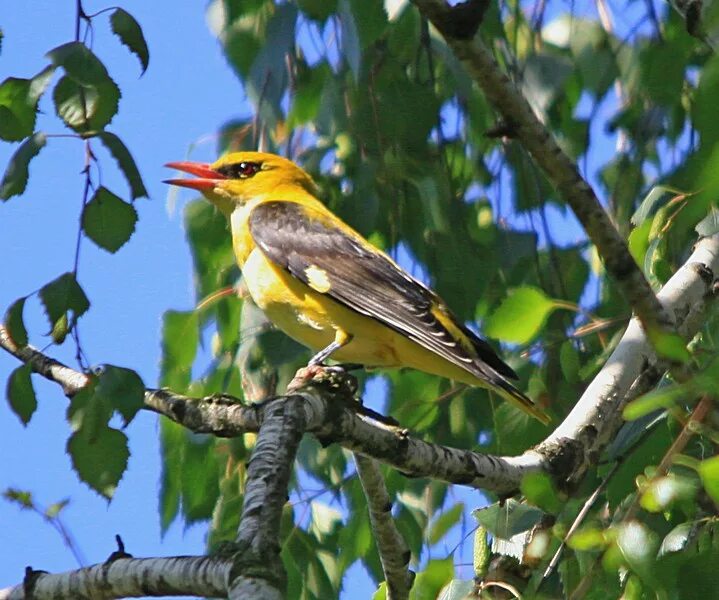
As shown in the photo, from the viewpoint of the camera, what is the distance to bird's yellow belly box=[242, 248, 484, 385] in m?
4.41

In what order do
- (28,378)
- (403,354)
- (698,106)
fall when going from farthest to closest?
(403,354) → (28,378) → (698,106)

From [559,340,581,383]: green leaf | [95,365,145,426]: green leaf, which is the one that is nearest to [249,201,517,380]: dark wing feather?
[559,340,581,383]: green leaf

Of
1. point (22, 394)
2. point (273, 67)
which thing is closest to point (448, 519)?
A: point (22, 394)

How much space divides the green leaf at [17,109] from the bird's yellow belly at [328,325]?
6.27 feet

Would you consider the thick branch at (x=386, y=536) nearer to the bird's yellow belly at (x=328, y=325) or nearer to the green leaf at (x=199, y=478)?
the green leaf at (x=199, y=478)

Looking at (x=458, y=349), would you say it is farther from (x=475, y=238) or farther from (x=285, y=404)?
(x=285, y=404)

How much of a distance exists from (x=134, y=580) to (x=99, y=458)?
9.3 inches

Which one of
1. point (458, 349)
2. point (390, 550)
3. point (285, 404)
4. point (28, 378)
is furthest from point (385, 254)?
point (28, 378)

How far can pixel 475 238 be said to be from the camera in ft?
15.7

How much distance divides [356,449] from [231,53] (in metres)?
1.46

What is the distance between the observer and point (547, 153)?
2.58 m

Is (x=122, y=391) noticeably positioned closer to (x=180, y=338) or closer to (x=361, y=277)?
(x=180, y=338)

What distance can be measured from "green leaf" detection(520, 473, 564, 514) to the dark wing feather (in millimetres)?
1924

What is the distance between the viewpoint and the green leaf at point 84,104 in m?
2.50
